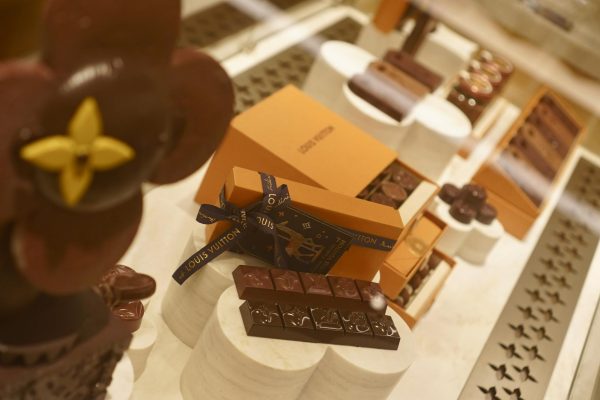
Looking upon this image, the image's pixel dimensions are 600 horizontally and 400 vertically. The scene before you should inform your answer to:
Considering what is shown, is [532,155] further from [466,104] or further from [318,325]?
[318,325]

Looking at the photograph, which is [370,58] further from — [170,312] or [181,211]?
[170,312]

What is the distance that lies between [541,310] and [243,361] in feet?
4.05

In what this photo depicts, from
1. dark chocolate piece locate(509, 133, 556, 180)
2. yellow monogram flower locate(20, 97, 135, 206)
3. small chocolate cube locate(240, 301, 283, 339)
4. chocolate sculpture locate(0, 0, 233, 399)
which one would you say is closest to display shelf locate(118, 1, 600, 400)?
dark chocolate piece locate(509, 133, 556, 180)

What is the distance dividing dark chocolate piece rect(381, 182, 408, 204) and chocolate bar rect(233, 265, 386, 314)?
38cm

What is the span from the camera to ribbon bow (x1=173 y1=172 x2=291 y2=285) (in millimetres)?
1436

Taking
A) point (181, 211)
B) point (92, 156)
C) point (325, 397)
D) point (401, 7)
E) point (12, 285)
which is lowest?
point (181, 211)

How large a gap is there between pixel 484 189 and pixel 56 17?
5.96 ft

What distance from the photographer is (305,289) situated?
55.8 inches

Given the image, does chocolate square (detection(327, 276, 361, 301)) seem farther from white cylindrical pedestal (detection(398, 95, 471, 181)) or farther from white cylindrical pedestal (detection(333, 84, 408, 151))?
white cylindrical pedestal (detection(398, 95, 471, 181))

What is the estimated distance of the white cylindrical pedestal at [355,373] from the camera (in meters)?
1.41

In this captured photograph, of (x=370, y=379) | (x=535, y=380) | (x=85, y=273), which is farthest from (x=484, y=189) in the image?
(x=85, y=273)

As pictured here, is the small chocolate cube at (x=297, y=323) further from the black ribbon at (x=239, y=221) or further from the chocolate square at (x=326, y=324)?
the black ribbon at (x=239, y=221)

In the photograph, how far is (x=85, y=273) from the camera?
777 millimetres

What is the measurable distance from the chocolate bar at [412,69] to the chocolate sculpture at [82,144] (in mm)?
1846
